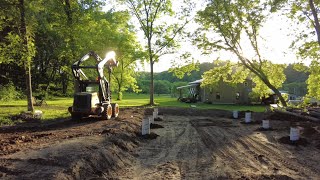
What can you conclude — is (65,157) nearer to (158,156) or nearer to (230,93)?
(158,156)

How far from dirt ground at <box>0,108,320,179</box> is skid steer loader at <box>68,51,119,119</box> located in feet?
10.9

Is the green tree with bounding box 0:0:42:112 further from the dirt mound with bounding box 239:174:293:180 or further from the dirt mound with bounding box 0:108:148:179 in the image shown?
the dirt mound with bounding box 239:174:293:180

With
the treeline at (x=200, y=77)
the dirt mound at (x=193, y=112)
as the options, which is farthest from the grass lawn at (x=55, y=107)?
the treeline at (x=200, y=77)

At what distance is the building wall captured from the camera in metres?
52.5

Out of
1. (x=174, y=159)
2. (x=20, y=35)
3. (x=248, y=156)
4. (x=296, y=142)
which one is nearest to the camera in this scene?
(x=174, y=159)

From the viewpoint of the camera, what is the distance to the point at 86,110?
20.0 meters

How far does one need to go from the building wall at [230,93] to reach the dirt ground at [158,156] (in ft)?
115

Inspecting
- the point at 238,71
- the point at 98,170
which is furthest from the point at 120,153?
the point at 238,71

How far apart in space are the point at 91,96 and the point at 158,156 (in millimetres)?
8907

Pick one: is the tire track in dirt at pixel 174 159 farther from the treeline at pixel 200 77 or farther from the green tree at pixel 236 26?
the treeline at pixel 200 77

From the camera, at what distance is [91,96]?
20062 millimetres

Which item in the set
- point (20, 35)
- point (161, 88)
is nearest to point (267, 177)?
point (20, 35)

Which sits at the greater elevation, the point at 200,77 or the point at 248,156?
the point at 200,77

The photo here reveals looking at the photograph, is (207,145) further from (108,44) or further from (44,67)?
(44,67)
